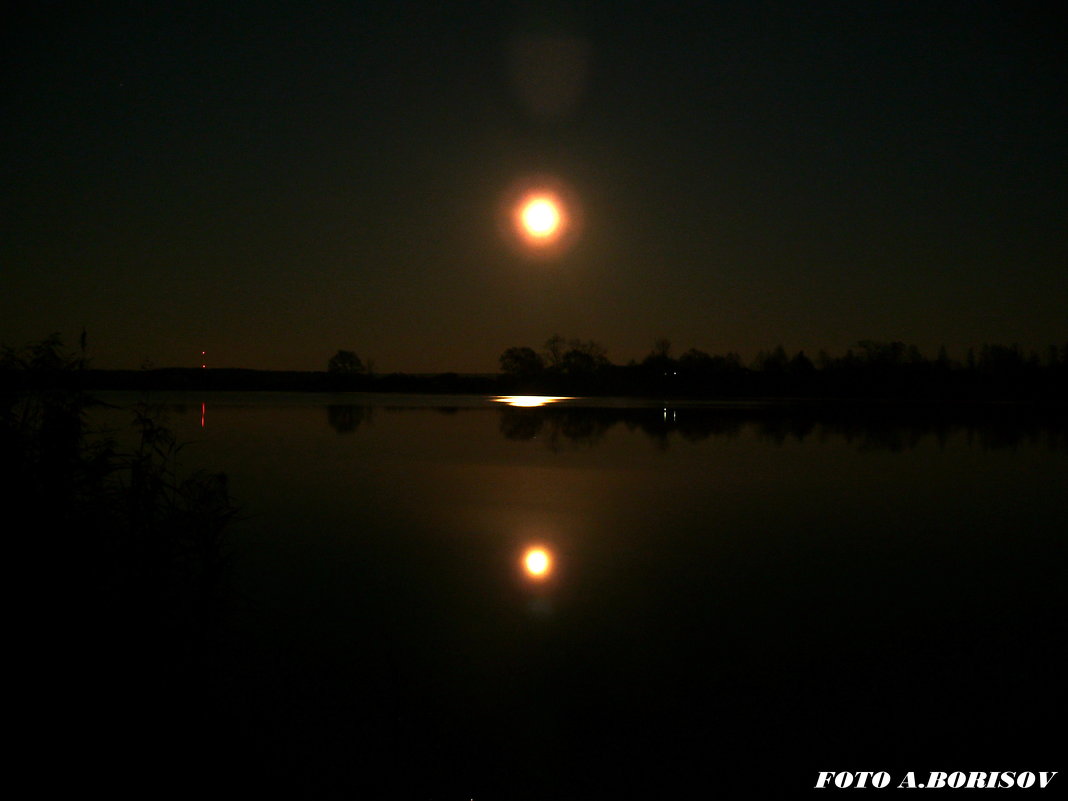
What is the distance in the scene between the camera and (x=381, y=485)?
1586 centimetres

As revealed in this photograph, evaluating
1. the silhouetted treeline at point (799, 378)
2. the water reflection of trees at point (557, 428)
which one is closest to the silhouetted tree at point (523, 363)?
the silhouetted treeline at point (799, 378)

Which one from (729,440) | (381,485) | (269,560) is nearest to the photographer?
(269,560)

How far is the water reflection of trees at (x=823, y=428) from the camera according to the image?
1091 inches

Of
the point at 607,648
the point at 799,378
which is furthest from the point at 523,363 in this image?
the point at 607,648

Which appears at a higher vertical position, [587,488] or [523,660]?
[587,488]

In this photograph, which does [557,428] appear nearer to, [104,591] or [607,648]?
[607,648]

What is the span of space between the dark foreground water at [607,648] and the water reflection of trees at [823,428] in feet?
40.6

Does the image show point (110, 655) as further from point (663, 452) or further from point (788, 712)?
point (663, 452)

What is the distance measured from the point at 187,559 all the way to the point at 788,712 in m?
5.20

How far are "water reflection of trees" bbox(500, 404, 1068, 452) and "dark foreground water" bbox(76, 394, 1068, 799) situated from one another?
1238cm

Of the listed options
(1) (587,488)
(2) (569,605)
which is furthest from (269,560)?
(1) (587,488)

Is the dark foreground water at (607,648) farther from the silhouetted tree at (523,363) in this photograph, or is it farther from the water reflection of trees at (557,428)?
the silhouetted tree at (523,363)

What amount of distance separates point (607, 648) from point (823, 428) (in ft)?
96.8

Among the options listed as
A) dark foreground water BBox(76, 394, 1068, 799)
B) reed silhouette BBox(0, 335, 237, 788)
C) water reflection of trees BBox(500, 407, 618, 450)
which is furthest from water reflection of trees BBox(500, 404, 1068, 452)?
reed silhouette BBox(0, 335, 237, 788)
